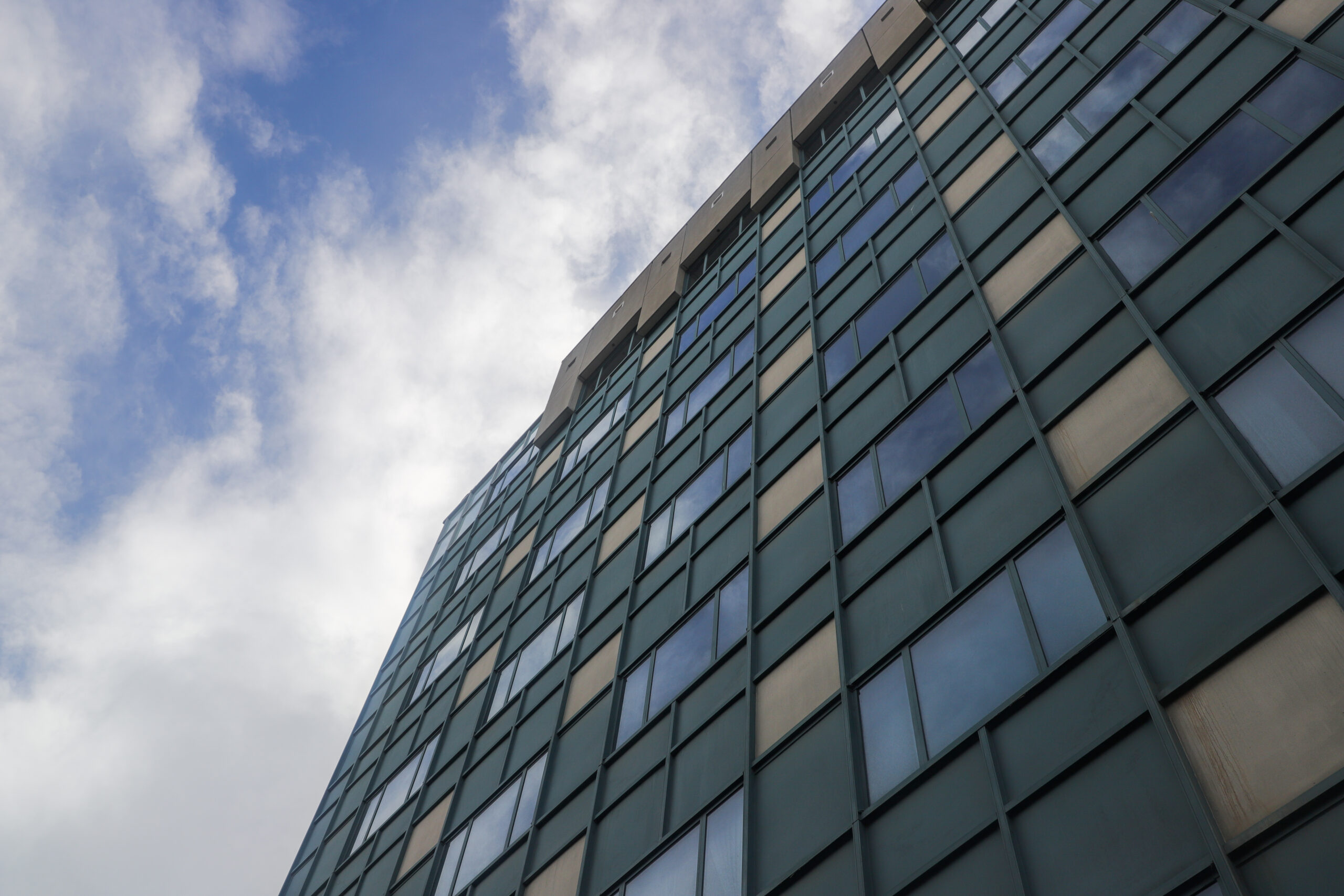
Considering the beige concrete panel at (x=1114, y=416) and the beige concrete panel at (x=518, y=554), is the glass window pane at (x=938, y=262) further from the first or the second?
the beige concrete panel at (x=518, y=554)

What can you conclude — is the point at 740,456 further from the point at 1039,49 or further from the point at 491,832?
the point at 1039,49

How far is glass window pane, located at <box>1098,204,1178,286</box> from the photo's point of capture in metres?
12.7

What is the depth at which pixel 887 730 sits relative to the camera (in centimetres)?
1117

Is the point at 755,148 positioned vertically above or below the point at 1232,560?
above

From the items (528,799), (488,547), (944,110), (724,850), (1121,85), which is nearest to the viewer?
(724,850)

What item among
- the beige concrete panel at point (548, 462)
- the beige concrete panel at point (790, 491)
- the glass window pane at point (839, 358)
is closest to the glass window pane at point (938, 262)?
the glass window pane at point (839, 358)

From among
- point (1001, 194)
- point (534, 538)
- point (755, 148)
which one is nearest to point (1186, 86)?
point (1001, 194)

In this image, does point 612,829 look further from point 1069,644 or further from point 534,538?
point 534,538

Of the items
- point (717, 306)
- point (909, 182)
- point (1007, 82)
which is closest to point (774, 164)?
point (717, 306)

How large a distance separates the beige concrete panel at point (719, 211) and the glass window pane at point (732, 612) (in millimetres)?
21720

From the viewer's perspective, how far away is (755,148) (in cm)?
3775

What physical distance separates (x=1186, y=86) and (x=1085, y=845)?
489 inches

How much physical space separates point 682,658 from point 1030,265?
8856 mm

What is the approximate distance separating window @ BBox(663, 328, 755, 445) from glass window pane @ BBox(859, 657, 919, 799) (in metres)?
13.1
